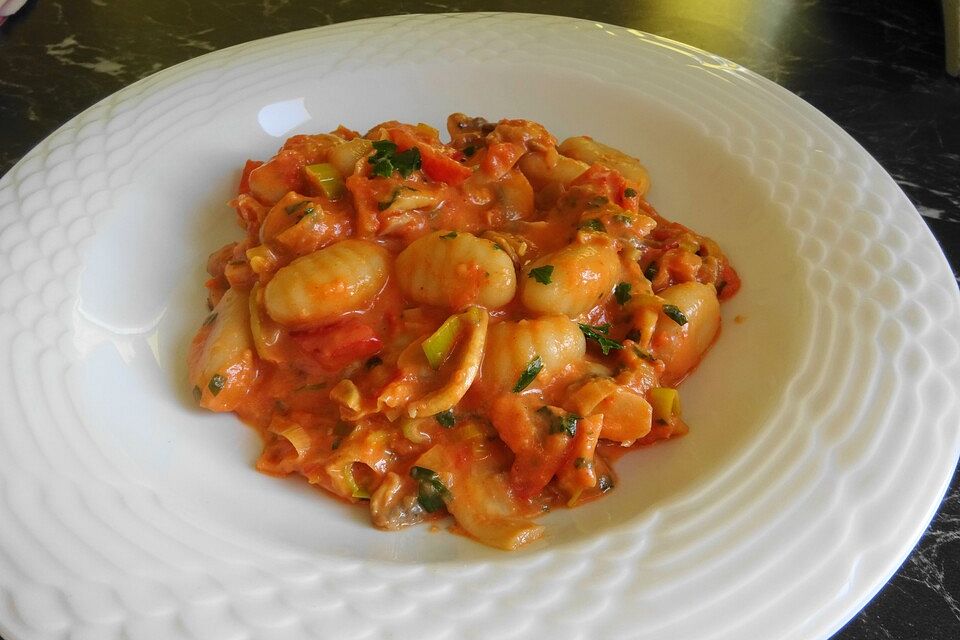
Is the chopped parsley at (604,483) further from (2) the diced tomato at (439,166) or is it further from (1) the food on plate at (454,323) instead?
(2) the diced tomato at (439,166)

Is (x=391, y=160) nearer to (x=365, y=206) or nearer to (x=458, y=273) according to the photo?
(x=365, y=206)

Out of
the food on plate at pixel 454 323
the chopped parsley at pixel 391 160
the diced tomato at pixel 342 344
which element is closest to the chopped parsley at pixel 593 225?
the food on plate at pixel 454 323

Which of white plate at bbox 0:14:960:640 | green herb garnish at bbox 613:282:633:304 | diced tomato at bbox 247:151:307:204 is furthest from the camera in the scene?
diced tomato at bbox 247:151:307:204

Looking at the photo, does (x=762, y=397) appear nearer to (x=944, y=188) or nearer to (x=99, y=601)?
(x=99, y=601)

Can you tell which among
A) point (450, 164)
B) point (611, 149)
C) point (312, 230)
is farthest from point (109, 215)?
point (611, 149)

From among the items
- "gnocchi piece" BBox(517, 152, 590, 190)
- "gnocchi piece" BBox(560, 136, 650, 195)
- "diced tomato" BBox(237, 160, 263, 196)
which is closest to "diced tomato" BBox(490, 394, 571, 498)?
"gnocchi piece" BBox(517, 152, 590, 190)

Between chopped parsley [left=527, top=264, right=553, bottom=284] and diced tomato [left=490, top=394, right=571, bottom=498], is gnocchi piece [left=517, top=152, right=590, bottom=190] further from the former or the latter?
diced tomato [left=490, top=394, right=571, bottom=498]

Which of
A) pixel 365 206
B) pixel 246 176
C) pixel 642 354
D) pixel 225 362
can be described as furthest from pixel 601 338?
pixel 246 176
